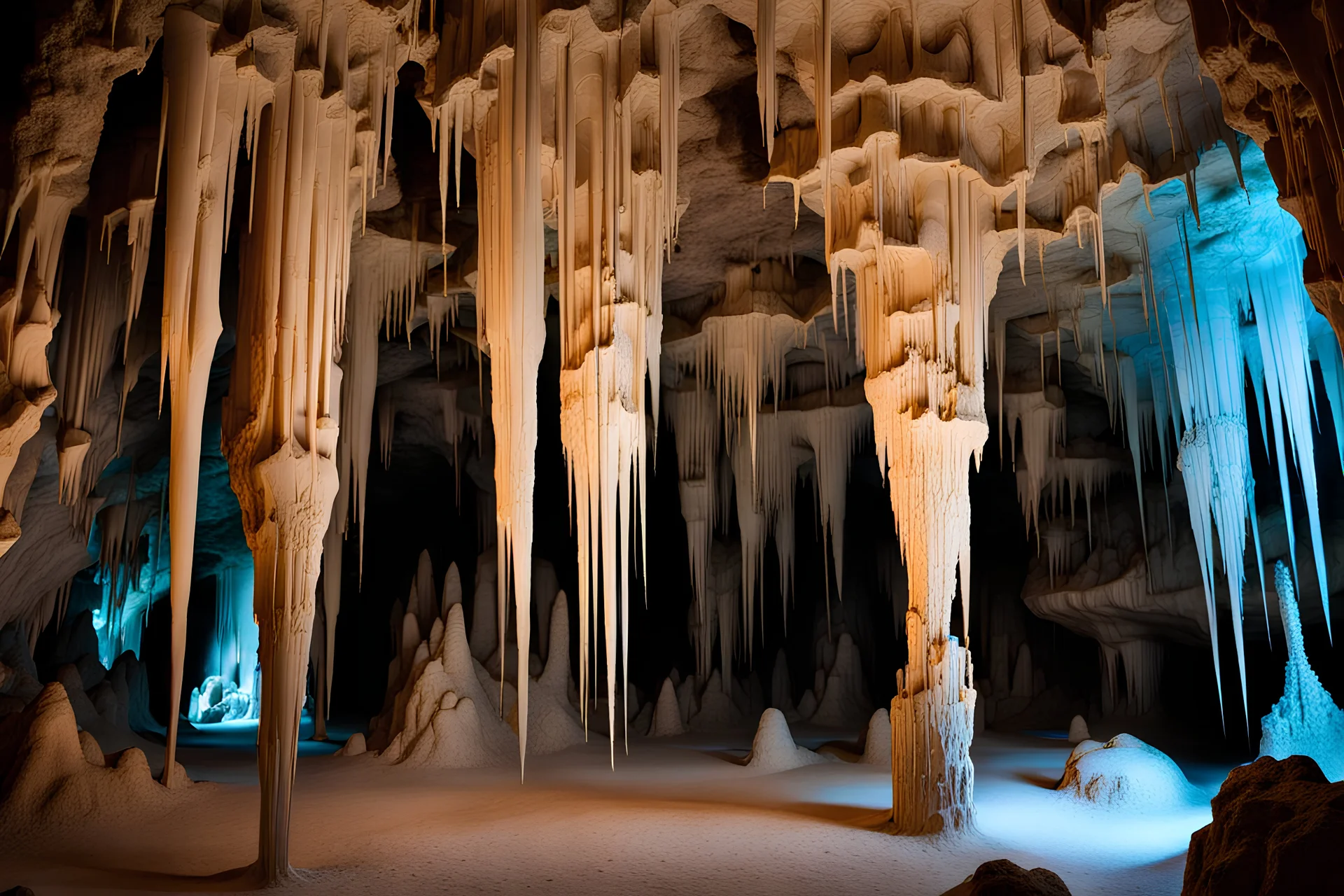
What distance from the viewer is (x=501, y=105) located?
22.5ft

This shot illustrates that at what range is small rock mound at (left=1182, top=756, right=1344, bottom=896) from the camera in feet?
10.7

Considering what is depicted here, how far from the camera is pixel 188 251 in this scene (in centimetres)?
620

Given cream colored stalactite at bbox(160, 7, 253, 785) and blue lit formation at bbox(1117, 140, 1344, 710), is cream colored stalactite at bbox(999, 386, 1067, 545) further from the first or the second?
cream colored stalactite at bbox(160, 7, 253, 785)

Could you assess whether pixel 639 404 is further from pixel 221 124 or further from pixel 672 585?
pixel 672 585

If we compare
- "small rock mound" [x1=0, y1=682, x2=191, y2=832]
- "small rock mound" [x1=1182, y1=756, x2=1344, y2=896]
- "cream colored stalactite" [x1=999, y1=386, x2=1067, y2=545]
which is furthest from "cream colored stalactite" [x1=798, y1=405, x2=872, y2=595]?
"small rock mound" [x1=1182, y1=756, x2=1344, y2=896]

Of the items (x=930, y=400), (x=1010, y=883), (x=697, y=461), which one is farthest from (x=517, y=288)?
(x=697, y=461)

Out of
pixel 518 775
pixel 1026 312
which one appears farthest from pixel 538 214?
pixel 1026 312

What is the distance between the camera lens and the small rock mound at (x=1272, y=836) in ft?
10.7

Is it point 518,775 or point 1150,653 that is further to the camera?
point 1150,653

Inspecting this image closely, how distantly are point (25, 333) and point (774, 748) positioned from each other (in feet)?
29.3

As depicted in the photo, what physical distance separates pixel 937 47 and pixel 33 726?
9.21 metres

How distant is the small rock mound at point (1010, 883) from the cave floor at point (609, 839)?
2.36 m

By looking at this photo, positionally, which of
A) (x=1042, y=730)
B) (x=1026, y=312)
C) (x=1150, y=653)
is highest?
(x=1026, y=312)

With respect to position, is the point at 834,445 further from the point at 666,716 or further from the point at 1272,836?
the point at 1272,836
